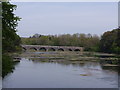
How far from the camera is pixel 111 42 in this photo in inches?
1403

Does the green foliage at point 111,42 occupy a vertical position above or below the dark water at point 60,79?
above

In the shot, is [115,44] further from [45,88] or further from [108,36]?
[45,88]

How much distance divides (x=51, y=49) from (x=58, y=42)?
355cm

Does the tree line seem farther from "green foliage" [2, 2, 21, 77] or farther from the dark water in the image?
"green foliage" [2, 2, 21, 77]

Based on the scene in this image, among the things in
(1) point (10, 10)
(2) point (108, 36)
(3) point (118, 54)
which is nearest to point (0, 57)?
(1) point (10, 10)

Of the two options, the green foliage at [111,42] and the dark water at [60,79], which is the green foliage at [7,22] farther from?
the green foliage at [111,42]

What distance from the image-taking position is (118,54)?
3231 cm

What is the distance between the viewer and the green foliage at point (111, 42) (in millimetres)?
32625

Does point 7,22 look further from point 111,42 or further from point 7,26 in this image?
point 111,42

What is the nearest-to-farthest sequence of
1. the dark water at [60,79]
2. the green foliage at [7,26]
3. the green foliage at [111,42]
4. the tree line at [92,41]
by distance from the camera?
the green foliage at [7,26] < the dark water at [60,79] < the green foliage at [111,42] < the tree line at [92,41]

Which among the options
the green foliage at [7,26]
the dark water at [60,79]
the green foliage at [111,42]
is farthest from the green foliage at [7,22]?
the green foliage at [111,42]

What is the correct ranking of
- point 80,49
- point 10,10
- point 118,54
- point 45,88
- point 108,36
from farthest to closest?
point 80,49, point 108,36, point 118,54, point 45,88, point 10,10

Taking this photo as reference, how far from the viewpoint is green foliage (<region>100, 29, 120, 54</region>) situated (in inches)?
1284

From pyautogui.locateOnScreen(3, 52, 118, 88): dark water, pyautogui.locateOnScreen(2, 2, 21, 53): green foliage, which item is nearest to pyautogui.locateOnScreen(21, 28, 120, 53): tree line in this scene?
pyautogui.locateOnScreen(3, 52, 118, 88): dark water
